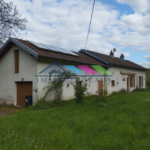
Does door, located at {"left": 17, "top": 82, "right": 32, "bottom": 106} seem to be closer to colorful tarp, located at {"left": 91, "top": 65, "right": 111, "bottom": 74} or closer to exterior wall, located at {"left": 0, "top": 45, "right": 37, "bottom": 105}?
exterior wall, located at {"left": 0, "top": 45, "right": 37, "bottom": 105}

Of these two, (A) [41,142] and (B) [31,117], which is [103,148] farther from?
(B) [31,117]

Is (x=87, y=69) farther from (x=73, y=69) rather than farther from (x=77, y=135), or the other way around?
(x=77, y=135)

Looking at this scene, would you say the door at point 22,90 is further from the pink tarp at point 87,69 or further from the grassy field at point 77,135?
the grassy field at point 77,135

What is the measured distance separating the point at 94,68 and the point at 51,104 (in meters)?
6.29

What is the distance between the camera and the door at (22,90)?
32.8 feet

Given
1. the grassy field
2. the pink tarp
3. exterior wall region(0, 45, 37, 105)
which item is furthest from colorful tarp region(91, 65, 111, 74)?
the grassy field

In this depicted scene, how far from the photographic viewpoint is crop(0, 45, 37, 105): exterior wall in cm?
958

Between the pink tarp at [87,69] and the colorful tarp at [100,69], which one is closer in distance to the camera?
the pink tarp at [87,69]

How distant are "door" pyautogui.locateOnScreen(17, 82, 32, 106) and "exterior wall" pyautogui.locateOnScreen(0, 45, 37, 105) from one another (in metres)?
0.28

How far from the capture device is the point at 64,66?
10961 millimetres

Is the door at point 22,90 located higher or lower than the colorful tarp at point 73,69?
lower

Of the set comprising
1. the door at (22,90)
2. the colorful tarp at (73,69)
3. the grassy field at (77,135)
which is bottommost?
the grassy field at (77,135)

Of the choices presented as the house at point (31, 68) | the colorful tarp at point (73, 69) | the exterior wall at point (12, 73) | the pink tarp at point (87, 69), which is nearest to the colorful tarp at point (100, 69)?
the house at point (31, 68)

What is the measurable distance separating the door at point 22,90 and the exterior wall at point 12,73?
11.1 inches
